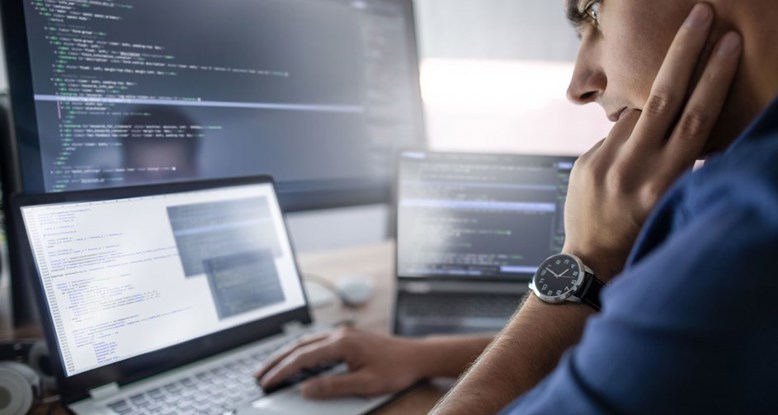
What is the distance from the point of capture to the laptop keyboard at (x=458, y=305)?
99 centimetres

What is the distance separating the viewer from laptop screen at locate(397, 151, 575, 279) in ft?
3.22

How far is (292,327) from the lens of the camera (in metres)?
0.91

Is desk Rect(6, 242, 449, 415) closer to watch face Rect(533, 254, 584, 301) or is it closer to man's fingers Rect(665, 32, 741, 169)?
watch face Rect(533, 254, 584, 301)

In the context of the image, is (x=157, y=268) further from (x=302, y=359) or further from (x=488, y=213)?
(x=488, y=213)

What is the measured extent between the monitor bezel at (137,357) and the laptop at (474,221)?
246 millimetres

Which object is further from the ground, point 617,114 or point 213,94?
point 213,94

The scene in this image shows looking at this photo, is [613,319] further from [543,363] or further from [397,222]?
[397,222]

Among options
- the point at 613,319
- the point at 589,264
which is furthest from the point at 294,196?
the point at 613,319

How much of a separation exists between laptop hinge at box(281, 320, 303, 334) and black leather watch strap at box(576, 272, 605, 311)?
1.60ft

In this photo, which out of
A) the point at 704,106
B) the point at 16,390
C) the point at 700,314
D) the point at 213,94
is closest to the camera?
the point at 700,314

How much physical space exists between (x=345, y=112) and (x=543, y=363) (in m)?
0.67

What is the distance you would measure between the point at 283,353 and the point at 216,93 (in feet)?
1.42

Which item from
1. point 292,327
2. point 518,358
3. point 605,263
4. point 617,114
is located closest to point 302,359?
point 292,327

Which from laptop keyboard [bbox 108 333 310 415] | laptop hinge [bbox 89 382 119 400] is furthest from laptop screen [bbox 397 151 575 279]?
laptop hinge [bbox 89 382 119 400]
